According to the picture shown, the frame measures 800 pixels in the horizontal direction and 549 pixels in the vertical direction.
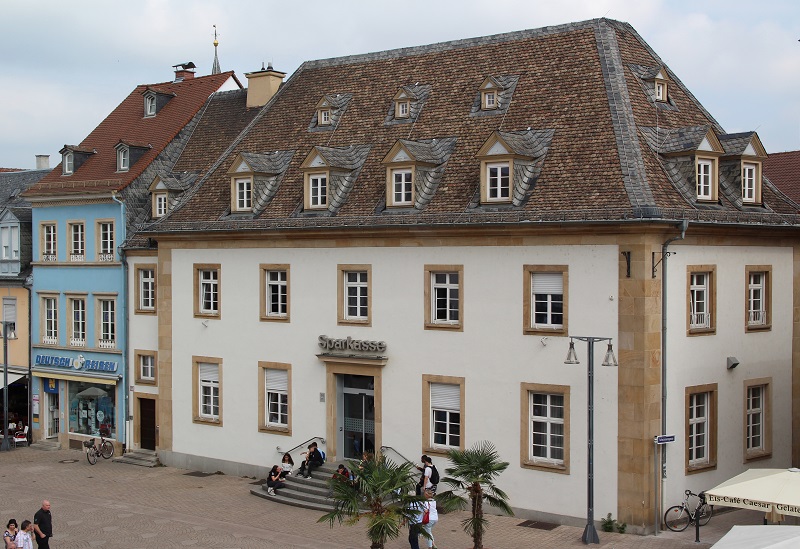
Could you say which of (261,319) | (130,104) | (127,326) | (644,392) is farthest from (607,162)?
(130,104)

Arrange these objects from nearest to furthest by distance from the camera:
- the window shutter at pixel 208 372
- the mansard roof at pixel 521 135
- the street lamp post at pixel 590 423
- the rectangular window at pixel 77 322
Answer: the street lamp post at pixel 590 423 < the mansard roof at pixel 521 135 < the window shutter at pixel 208 372 < the rectangular window at pixel 77 322

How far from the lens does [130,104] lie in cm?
4697

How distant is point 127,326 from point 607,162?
20.0 metres

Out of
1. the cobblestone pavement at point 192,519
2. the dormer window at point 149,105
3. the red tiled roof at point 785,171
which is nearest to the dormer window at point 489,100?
the cobblestone pavement at point 192,519

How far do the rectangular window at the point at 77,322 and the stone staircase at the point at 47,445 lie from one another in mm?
4121

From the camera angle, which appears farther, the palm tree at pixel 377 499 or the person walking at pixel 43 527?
the person walking at pixel 43 527

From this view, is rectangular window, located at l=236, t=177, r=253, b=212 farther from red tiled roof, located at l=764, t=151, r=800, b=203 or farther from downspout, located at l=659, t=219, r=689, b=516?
red tiled roof, located at l=764, t=151, r=800, b=203

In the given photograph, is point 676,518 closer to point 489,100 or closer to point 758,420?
point 758,420

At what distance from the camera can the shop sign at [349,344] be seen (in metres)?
31.5

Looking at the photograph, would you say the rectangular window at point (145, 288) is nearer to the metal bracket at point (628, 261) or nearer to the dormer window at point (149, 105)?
the dormer window at point (149, 105)

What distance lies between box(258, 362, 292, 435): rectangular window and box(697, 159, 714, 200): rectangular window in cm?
1335

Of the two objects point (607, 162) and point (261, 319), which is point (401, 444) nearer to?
point (261, 319)

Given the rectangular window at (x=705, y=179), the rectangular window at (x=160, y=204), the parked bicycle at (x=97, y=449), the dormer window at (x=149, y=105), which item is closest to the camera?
the rectangular window at (x=705, y=179)

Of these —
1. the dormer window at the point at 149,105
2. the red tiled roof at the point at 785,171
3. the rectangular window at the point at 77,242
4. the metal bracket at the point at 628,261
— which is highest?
the dormer window at the point at 149,105
